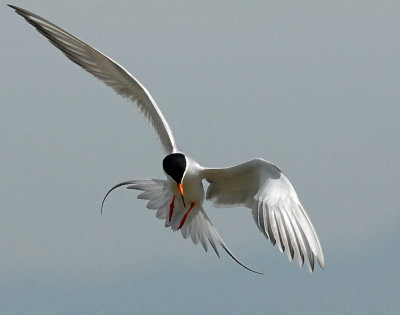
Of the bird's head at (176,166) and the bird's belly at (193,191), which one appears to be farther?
the bird's belly at (193,191)

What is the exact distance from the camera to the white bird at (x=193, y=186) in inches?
282

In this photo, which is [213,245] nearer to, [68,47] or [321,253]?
[321,253]

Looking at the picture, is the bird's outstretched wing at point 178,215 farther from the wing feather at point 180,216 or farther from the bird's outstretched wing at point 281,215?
the bird's outstretched wing at point 281,215

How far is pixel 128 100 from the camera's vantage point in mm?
9398

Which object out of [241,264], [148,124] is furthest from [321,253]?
[148,124]

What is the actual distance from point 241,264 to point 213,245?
883 mm

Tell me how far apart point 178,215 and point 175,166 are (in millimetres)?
997

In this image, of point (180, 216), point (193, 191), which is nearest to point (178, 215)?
point (180, 216)

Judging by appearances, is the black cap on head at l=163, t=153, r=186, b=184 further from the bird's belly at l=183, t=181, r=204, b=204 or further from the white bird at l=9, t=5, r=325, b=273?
the bird's belly at l=183, t=181, r=204, b=204

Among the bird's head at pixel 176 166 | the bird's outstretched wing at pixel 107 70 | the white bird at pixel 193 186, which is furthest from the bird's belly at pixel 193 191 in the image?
the bird's outstretched wing at pixel 107 70

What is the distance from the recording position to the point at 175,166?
8.23m

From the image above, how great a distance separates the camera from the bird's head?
27.0 feet

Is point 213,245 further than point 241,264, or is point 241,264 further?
point 213,245

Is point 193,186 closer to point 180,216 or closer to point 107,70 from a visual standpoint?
point 180,216
